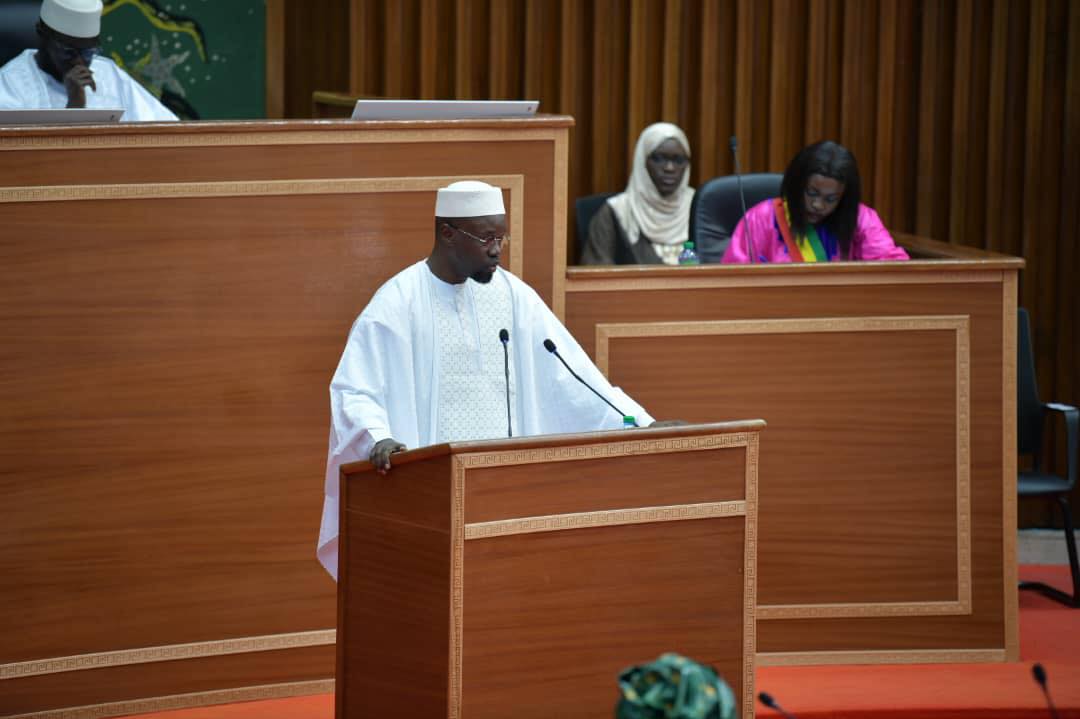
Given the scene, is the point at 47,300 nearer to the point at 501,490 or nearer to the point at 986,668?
the point at 501,490

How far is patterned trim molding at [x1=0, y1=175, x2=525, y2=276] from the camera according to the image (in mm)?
4773

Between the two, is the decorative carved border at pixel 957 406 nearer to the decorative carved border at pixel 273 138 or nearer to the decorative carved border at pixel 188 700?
the decorative carved border at pixel 273 138

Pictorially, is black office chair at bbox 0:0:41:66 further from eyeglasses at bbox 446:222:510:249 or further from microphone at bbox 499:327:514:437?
microphone at bbox 499:327:514:437

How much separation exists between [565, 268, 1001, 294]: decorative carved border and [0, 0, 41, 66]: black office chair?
7.19 feet

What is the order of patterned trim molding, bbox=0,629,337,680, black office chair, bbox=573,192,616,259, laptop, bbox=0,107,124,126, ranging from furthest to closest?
black office chair, bbox=573,192,616,259
patterned trim molding, bbox=0,629,337,680
laptop, bbox=0,107,124,126

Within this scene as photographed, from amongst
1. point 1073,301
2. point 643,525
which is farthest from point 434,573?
point 1073,301

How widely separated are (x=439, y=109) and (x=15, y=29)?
185 centimetres

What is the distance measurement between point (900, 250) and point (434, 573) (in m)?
2.60

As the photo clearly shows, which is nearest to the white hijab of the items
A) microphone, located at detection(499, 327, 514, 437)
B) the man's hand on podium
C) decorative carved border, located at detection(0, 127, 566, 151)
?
decorative carved border, located at detection(0, 127, 566, 151)

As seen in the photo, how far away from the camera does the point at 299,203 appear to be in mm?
4977

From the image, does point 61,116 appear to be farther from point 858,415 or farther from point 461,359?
point 858,415

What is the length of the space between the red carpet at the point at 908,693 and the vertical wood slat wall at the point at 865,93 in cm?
237

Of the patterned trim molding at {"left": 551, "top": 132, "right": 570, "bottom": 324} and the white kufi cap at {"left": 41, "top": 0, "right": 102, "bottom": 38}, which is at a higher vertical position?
the white kufi cap at {"left": 41, "top": 0, "right": 102, "bottom": 38}

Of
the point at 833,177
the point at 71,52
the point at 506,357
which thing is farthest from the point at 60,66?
the point at 833,177
